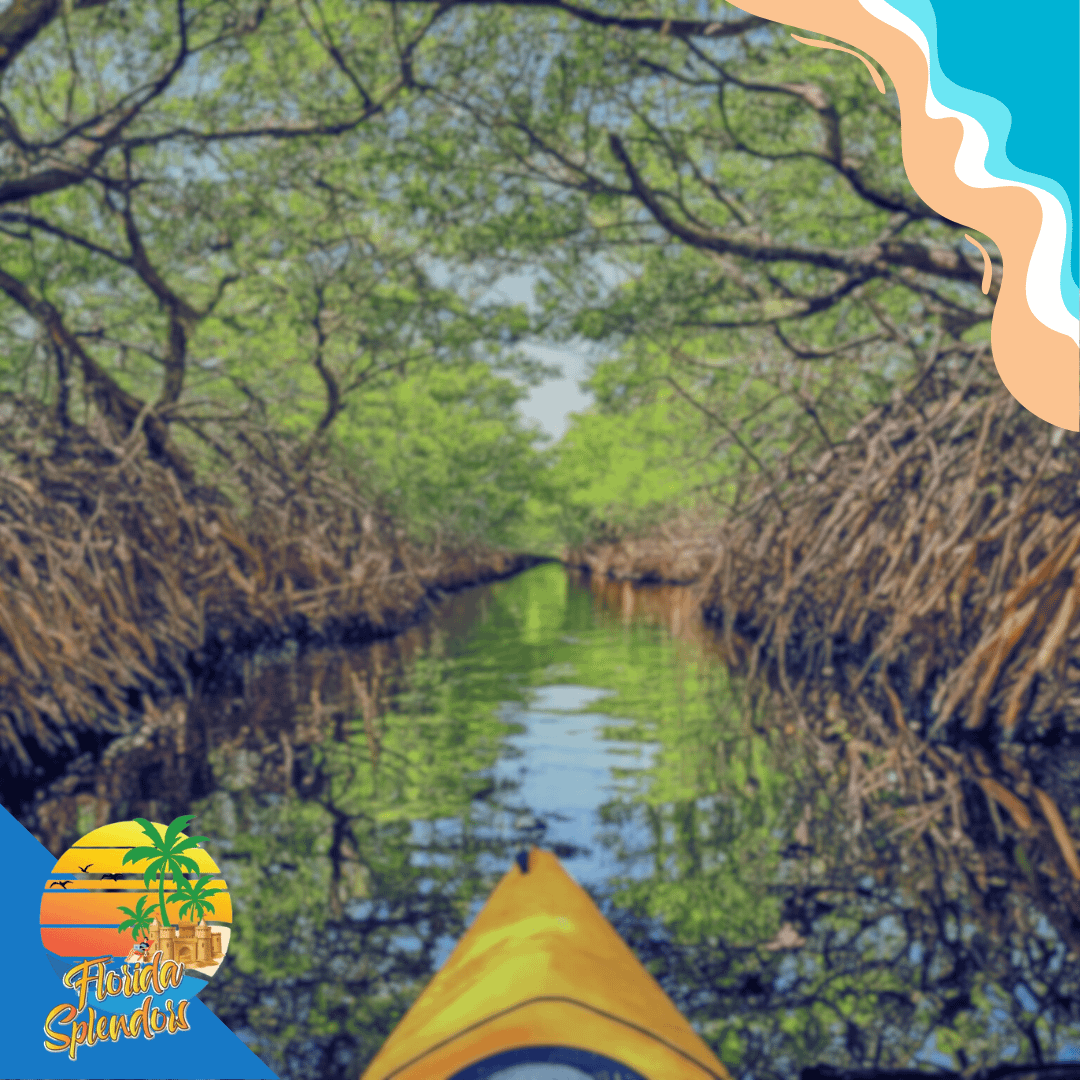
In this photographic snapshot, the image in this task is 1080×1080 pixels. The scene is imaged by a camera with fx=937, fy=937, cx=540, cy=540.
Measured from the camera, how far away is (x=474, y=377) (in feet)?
44.0

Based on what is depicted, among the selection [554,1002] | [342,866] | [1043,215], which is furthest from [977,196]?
[342,866]

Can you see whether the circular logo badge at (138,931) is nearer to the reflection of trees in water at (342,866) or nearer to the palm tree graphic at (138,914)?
the palm tree graphic at (138,914)

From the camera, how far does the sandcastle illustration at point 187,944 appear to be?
5.36 feet

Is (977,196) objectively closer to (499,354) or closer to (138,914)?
(138,914)

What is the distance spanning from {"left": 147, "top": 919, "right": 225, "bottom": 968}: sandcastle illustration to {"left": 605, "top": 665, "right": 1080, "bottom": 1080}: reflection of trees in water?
959mm

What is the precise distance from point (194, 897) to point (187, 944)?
0.25ft

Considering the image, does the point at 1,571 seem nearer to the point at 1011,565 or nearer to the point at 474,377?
the point at 1011,565

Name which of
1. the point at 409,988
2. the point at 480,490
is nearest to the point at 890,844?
the point at 409,988

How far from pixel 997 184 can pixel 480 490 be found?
45.3 feet

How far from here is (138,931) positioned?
163 cm

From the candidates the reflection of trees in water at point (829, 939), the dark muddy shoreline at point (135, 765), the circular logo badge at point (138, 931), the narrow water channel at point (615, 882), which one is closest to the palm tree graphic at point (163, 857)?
the circular logo badge at point (138, 931)

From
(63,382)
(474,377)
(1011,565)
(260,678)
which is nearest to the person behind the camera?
(1011,565)

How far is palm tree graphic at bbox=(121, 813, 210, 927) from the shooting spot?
1.69m

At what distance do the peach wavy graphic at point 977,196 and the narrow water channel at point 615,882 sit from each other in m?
1.24
